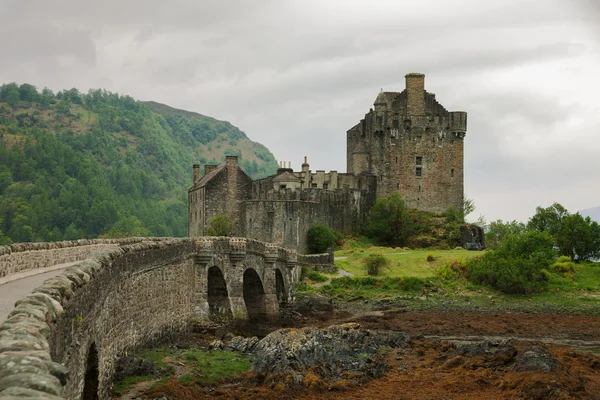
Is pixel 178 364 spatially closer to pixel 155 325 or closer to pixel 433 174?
pixel 155 325

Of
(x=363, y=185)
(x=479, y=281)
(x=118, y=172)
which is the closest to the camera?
(x=479, y=281)

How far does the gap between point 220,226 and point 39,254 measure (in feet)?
130

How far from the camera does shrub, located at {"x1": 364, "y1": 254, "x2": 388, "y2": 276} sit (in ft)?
181

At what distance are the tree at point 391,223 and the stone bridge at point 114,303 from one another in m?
20.1

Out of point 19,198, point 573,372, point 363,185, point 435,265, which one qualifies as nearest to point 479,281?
point 435,265

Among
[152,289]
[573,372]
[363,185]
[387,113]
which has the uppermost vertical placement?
[387,113]

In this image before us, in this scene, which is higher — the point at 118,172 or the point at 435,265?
the point at 118,172

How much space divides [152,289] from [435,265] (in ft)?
113

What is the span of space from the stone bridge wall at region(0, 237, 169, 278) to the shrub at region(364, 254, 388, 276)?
2844 cm

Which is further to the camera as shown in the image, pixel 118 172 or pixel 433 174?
pixel 118 172

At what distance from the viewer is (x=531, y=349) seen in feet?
89.9

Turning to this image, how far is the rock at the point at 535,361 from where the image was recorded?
25281 mm

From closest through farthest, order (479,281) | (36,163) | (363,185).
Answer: (479,281), (363,185), (36,163)

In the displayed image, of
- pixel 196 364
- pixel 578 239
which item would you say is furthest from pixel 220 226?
pixel 196 364
